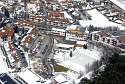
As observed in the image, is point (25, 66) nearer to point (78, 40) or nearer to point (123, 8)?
point (78, 40)

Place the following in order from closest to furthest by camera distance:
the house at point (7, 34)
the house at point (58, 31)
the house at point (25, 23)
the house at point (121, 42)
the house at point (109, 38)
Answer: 1. the house at point (121, 42)
2. the house at point (109, 38)
3. the house at point (7, 34)
4. the house at point (58, 31)
5. the house at point (25, 23)

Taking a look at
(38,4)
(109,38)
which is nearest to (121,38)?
(109,38)

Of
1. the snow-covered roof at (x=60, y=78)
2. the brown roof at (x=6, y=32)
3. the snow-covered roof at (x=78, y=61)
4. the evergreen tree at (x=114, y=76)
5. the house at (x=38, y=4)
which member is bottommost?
the snow-covered roof at (x=60, y=78)

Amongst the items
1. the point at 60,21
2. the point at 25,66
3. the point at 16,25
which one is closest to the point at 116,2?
the point at 60,21

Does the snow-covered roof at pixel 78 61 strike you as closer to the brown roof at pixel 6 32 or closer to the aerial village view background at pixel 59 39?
the aerial village view background at pixel 59 39

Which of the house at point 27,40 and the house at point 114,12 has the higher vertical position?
the house at point 114,12

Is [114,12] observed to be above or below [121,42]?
above

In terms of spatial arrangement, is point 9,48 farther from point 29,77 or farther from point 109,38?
point 109,38

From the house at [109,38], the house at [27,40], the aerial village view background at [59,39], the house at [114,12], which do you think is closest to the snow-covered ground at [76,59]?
the aerial village view background at [59,39]

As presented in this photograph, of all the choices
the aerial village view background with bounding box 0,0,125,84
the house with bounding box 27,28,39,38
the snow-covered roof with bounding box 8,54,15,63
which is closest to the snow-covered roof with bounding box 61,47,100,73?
the aerial village view background with bounding box 0,0,125,84
